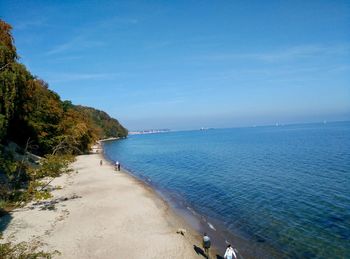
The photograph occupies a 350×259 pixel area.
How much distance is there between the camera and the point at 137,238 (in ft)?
66.7

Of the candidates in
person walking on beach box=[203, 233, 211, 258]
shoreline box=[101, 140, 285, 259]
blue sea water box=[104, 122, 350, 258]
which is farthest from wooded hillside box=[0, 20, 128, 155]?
person walking on beach box=[203, 233, 211, 258]

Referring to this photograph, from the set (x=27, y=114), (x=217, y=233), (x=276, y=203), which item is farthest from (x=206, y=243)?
(x=27, y=114)

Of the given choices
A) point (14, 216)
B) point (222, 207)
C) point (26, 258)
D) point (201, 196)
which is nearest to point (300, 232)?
point (222, 207)

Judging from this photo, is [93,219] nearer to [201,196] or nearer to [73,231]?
[73,231]

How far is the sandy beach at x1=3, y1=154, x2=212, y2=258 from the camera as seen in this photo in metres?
18.4

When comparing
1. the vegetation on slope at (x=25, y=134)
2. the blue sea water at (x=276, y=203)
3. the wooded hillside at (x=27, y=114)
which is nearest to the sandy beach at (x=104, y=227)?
the vegetation on slope at (x=25, y=134)

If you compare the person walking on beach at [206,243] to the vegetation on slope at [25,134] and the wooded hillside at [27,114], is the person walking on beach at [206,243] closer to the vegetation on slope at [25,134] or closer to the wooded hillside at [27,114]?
the vegetation on slope at [25,134]

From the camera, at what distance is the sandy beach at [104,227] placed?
18375 millimetres

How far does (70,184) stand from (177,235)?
22.1 meters

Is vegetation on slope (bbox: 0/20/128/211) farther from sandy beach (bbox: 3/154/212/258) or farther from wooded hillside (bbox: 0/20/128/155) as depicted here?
sandy beach (bbox: 3/154/212/258)

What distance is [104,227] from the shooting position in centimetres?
2223

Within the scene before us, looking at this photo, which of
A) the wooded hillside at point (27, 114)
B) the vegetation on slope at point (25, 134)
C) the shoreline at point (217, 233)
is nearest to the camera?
the shoreline at point (217, 233)

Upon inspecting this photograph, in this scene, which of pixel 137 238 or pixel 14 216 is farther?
pixel 14 216

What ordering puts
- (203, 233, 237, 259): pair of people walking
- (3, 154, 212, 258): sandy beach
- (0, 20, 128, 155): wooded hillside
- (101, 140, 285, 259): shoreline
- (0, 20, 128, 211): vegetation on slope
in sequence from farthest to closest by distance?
1. (0, 20, 128, 155): wooded hillside
2. (0, 20, 128, 211): vegetation on slope
3. (101, 140, 285, 259): shoreline
4. (3, 154, 212, 258): sandy beach
5. (203, 233, 237, 259): pair of people walking
